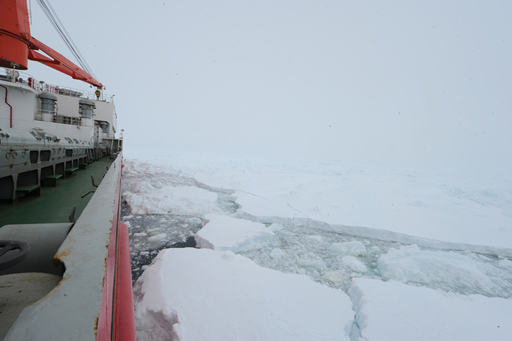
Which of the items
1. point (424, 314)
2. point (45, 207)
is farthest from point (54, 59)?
point (424, 314)

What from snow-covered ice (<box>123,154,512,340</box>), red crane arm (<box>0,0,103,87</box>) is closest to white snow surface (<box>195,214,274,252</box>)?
snow-covered ice (<box>123,154,512,340</box>)

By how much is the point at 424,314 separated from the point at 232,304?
1.77 meters

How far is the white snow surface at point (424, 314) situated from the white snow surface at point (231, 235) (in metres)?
1.64

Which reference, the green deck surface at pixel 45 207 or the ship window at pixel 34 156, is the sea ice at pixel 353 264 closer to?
the green deck surface at pixel 45 207

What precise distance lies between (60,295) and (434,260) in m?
4.20

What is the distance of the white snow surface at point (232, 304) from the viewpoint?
1769 mm

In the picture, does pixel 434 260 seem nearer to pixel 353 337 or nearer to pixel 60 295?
pixel 353 337

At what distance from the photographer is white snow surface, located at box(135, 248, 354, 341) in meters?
1.77

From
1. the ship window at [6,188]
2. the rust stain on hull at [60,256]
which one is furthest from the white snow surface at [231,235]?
the rust stain on hull at [60,256]

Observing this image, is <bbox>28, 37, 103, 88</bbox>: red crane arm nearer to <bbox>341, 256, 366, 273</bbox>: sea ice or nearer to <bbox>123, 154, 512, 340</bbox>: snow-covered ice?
<bbox>123, 154, 512, 340</bbox>: snow-covered ice

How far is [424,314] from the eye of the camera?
212 cm

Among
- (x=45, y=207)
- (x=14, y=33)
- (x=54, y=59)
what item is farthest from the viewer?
(x=54, y=59)

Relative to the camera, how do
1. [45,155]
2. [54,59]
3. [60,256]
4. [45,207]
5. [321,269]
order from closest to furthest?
[60,256] < [45,207] < [321,269] < [45,155] < [54,59]

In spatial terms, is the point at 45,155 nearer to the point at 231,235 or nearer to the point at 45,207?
the point at 45,207
